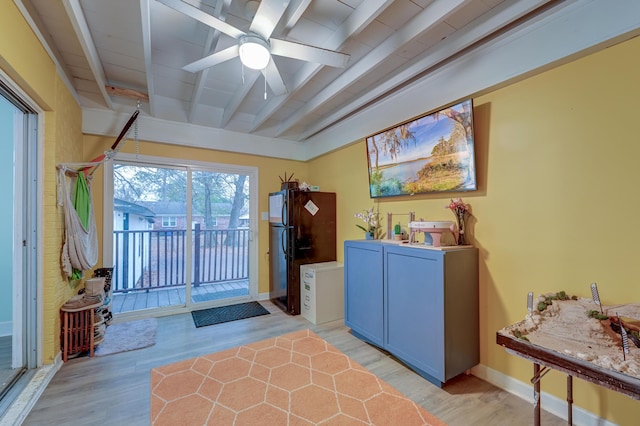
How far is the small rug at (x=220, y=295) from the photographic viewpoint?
160 inches

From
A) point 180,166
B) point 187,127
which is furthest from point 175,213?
point 187,127

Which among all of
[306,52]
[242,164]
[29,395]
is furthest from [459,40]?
[29,395]

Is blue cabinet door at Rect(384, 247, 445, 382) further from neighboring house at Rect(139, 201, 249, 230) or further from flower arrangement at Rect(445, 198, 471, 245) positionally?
neighboring house at Rect(139, 201, 249, 230)

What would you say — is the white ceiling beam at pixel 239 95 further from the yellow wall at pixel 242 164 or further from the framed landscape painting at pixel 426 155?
the framed landscape painting at pixel 426 155

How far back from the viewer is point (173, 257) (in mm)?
4012

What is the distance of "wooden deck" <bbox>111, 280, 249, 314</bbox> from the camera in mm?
3666

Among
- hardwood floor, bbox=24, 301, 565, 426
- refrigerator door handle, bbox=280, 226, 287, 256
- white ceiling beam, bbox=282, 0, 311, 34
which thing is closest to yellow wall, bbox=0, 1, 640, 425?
hardwood floor, bbox=24, 301, 565, 426

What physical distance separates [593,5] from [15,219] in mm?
4307

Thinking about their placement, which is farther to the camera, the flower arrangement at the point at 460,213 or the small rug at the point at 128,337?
the small rug at the point at 128,337

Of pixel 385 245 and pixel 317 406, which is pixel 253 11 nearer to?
pixel 385 245

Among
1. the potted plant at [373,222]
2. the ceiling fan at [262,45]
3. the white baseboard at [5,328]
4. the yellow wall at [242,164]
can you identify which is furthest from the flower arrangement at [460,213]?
the white baseboard at [5,328]

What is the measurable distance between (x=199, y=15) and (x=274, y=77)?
70cm

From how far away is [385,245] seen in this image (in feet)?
8.41

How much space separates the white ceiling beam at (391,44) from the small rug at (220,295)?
307 cm
